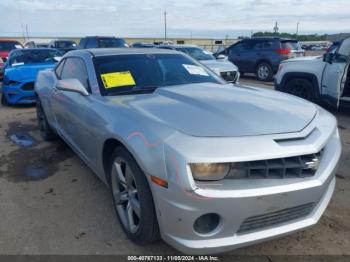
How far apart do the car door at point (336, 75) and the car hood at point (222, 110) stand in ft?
11.6

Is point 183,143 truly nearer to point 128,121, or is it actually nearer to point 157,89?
point 128,121

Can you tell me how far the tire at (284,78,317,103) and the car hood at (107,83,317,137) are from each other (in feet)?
13.8

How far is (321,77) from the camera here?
673 centimetres

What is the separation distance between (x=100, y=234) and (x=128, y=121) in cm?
104

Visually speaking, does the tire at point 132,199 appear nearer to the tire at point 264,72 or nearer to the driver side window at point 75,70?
the driver side window at point 75,70

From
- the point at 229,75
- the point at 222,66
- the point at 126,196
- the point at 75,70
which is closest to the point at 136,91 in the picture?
the point at 126,196

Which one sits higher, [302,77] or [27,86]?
[302,77]

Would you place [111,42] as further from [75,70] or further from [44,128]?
[75,70]

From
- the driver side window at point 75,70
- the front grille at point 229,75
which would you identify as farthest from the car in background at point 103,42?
the driver side window at point 75,70

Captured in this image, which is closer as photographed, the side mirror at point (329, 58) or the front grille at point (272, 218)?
the front grille at point (272, 218)

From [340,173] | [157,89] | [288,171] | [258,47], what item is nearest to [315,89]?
[340,173]

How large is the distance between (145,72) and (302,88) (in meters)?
4.94

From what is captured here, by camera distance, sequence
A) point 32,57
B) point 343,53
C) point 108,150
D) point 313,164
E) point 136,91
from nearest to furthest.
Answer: point 313,164, point 108,150, point 136,91, point 343,53, point 32,57

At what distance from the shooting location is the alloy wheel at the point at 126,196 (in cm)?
259
